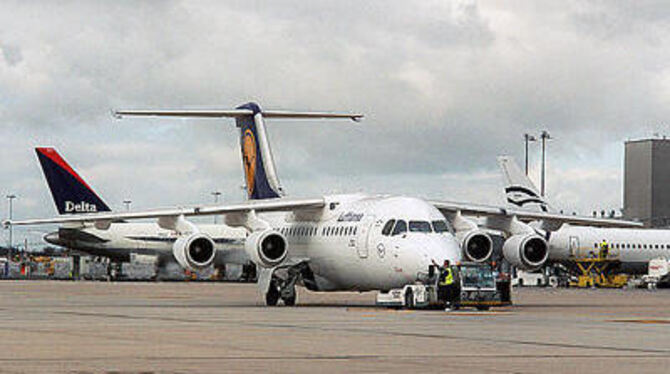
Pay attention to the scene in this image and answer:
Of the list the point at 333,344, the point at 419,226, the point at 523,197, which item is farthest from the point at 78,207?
the point at 333,344

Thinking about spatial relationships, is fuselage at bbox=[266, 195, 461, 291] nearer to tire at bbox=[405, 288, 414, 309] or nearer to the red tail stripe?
tire at bbox=[405, 288, 414, 309]

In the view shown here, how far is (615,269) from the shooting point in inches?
2960

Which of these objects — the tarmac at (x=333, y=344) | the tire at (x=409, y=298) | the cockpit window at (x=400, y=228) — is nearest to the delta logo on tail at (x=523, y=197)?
the cockpit window at (x=400, y=228)

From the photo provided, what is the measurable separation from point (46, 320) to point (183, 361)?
11.6m

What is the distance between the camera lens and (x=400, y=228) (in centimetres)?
3328

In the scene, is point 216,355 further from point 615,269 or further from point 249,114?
point 615,269

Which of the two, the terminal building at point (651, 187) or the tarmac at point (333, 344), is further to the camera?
the terminal building at point (651, 187)

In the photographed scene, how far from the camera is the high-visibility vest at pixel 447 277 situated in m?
30.5

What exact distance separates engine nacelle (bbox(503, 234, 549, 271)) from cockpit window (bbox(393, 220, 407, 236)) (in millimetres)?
5345

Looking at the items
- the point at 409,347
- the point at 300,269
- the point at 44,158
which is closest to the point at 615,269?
the point at 44,158

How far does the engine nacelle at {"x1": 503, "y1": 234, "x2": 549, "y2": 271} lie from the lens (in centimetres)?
3706

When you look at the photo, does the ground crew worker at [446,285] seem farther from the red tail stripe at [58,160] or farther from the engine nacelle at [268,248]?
the red tail stripe at [58,160]

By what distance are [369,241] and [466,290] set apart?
4285 mm

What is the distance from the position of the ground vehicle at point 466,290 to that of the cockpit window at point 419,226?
1.61m
